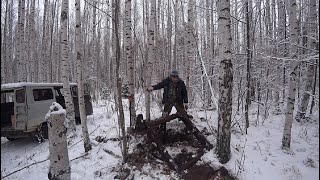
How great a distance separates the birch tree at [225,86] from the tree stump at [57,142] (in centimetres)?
362

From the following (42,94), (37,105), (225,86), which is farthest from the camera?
(42,94)

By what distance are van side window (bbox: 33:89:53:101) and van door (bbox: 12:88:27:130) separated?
1.45ft

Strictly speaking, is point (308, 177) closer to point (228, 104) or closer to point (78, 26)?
point (228, 104)

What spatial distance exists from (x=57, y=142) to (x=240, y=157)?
Result: 170 inches

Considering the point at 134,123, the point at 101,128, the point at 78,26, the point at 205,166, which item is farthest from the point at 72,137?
the point at 205,166

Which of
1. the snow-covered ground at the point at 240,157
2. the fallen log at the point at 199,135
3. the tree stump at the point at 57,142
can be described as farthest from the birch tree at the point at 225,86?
the tree stump at the point at 57,142

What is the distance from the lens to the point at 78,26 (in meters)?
7.29

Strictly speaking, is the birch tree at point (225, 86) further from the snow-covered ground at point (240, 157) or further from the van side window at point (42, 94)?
the van side window at point (42, 94)

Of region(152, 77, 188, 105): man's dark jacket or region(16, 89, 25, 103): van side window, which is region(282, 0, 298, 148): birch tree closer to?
region(152, 77, 188, 105): man's dark jacket

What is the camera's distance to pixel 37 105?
8750 millimetres

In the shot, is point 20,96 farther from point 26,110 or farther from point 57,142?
point 57,142

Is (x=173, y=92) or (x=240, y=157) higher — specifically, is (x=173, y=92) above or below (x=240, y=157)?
above

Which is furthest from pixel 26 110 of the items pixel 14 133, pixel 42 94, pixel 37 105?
pixel 42 94

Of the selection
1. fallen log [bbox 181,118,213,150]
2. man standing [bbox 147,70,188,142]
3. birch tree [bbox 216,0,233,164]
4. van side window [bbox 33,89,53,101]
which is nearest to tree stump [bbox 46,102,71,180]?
birch tree [bbox 216,0,233,164]
